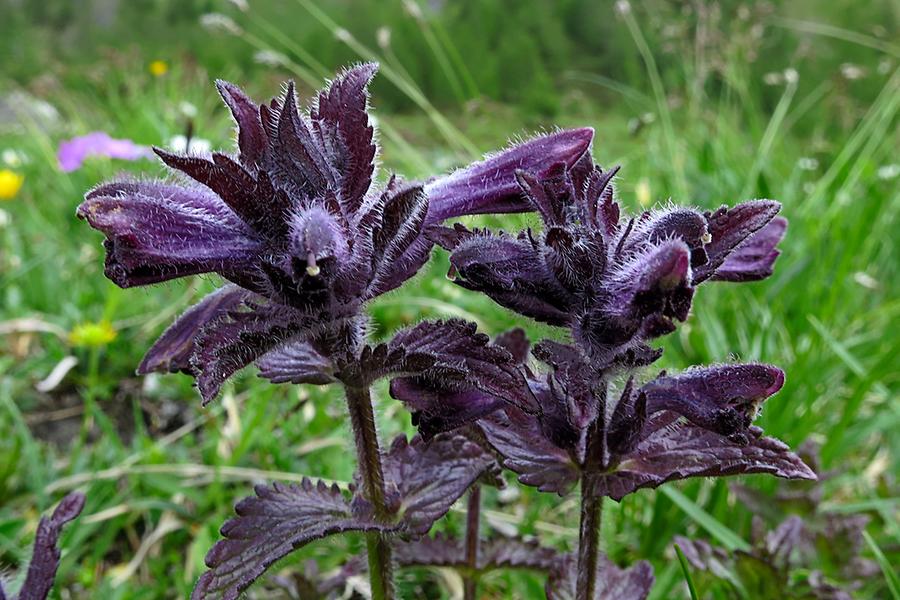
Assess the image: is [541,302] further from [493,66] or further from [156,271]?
[493,66]

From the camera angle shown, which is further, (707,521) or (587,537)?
(707,521)

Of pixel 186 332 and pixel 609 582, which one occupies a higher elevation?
pixel 186 332

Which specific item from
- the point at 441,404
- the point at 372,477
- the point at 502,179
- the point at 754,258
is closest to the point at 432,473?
the point at 372,477

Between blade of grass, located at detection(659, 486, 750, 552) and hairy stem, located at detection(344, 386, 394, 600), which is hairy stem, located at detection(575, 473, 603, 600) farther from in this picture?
blade of grass, located at detection(659, 486, 750, 552)

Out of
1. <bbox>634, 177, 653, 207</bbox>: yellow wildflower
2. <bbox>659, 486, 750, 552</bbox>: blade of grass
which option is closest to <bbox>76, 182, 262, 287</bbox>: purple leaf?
<bbox>659, 486, 750, 552</bbox>: blade of grass

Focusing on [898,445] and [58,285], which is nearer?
[898,445]

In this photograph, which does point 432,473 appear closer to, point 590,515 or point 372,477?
point 372,477

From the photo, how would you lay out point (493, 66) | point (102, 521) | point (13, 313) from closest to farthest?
point (102, 521) → point (13, 313) → point (493, 66)

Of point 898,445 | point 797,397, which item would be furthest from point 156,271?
point 898,445
